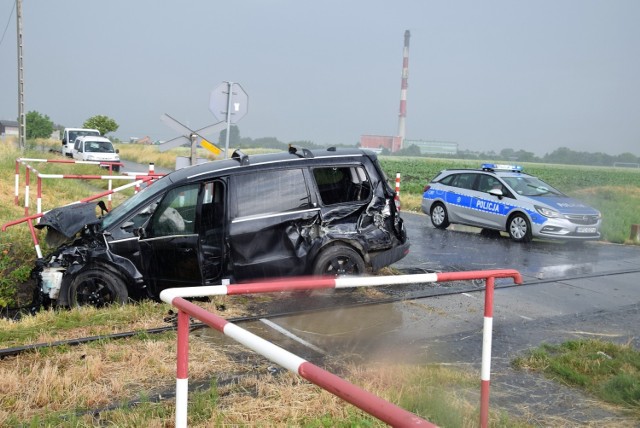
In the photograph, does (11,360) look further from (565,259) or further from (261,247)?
(565,259)

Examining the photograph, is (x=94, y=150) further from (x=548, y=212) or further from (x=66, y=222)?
(x=66, y=222)

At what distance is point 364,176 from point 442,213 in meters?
8.51

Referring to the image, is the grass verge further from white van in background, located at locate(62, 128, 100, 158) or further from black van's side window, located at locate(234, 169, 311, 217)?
white van in background, located at locate(62, 128, 100, 158)

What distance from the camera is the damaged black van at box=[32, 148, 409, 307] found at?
23.9 feet

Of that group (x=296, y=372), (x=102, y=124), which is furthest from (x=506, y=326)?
(x=102, y=124)

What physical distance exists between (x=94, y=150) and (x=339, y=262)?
2566cm

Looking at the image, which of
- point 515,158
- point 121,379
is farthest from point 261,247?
point 515,158

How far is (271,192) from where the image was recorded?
791 cm

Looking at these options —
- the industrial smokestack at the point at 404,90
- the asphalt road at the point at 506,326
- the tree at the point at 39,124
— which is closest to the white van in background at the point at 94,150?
the asphalt road at the point at 506,326

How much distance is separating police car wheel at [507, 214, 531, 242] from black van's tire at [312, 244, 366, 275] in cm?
719

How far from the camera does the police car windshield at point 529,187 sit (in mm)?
14836

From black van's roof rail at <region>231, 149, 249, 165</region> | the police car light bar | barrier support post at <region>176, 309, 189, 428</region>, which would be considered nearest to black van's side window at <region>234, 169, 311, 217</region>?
black van's roof rail at <region>231, 149, 249, 165</region>

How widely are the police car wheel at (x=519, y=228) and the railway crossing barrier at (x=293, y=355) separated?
33.6 ft

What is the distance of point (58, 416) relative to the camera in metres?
4.14
